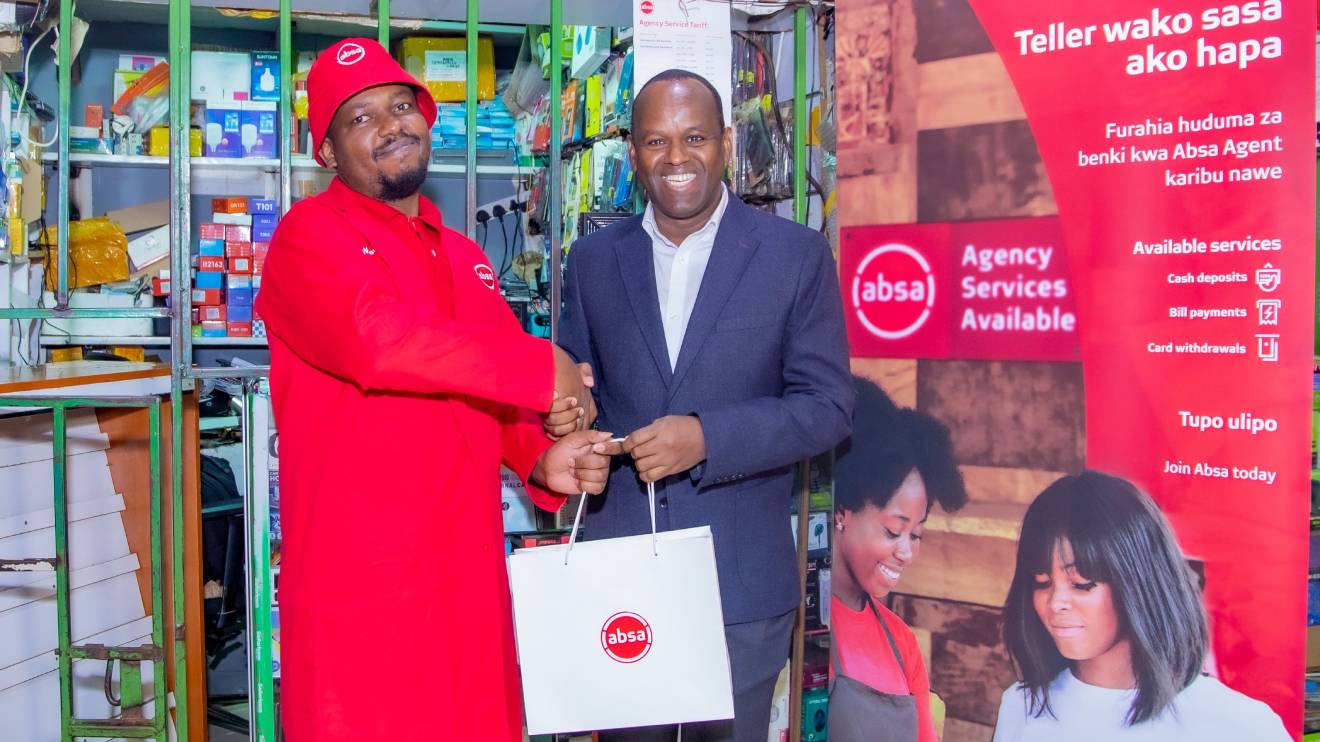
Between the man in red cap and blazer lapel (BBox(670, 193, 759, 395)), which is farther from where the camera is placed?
blazer lapel (BBox(670, 193, 759, 395))

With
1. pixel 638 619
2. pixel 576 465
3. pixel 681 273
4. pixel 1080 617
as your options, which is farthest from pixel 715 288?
pixel 1080 617

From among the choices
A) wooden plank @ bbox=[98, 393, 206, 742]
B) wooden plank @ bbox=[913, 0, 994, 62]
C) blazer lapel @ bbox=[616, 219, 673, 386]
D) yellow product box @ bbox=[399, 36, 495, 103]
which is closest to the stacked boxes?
yellow product box @ bbox=[399, 36, 495, 103]

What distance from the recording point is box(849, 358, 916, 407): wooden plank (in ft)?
7.79

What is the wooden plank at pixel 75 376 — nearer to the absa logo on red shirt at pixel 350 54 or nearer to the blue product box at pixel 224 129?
the absa logo on red shirt at pixel 350 54

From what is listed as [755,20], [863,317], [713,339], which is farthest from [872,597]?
[755,20]

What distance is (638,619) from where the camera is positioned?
1.72m

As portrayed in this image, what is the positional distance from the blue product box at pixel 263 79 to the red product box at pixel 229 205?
0.53m

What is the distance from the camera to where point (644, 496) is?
193 centimetres

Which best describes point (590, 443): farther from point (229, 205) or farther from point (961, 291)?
point (229, 205)

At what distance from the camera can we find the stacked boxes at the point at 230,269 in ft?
16.9

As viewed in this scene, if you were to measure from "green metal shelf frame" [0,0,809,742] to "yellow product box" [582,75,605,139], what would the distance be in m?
1.61

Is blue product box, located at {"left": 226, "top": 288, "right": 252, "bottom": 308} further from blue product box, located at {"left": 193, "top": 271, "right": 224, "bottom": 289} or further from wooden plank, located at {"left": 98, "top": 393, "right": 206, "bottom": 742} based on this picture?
wooden plank, located at {"left": 98, "top": 393, "right": 206, "bottom": 742}

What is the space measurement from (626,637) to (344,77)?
44.2 inches

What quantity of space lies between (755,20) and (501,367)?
1423 mm
